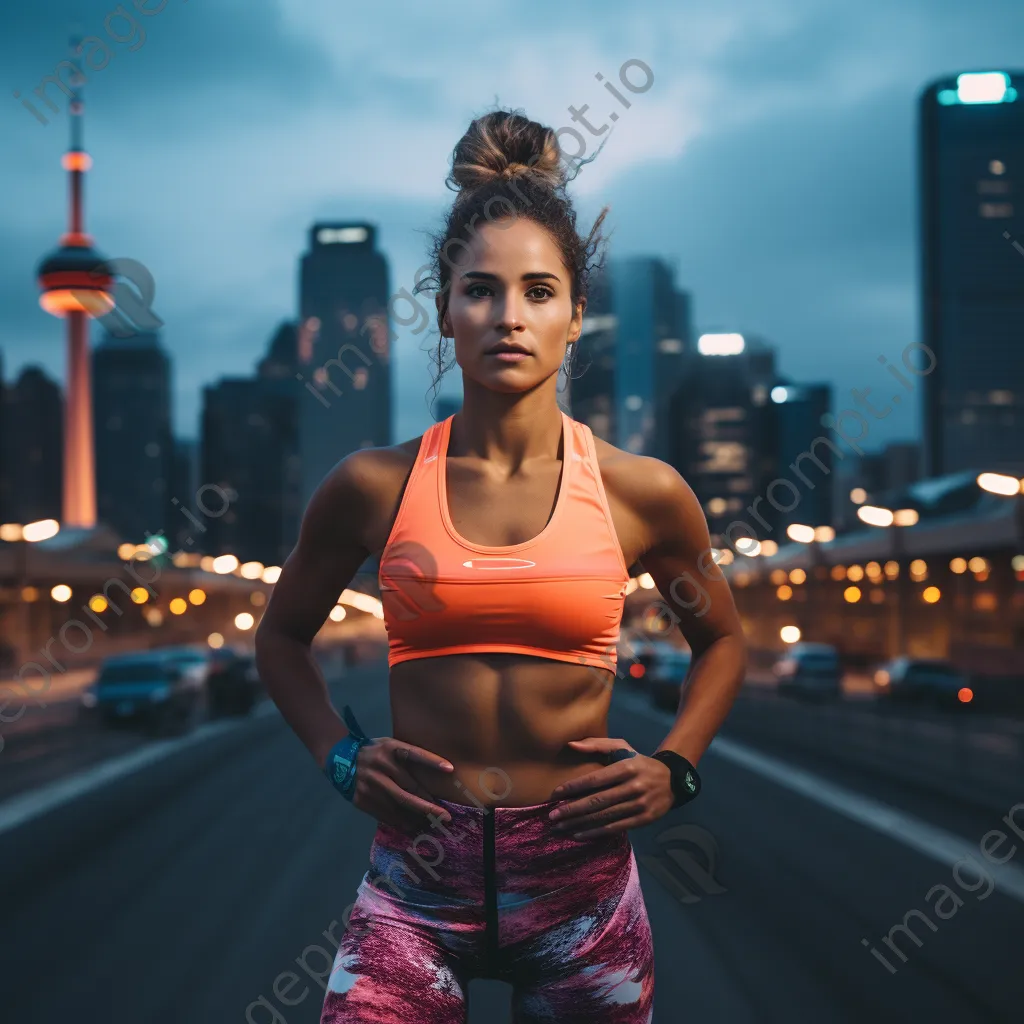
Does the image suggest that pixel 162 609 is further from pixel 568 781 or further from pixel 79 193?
pixel 568 781

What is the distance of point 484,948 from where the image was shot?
2.65 m

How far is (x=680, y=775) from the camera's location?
2.71m

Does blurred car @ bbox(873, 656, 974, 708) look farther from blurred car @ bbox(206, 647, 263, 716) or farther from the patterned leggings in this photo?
the patterned leggings

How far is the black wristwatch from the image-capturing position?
2711mm

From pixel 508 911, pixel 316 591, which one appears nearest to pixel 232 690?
pixel 316 591

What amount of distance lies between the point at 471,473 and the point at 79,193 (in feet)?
442

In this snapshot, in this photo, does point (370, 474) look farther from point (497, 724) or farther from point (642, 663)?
point (642, 663)

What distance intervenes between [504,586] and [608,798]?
1.48 feet

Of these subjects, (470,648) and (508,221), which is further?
(508,221)

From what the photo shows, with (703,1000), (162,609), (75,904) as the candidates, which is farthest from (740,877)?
(162,609)

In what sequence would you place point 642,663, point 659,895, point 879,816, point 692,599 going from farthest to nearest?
1. point 642,663
2. point 879,816
3. point 659,895
4. point 692,599

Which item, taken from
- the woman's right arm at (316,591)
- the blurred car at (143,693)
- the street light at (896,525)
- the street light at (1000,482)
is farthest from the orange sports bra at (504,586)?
the street light at (896,525)

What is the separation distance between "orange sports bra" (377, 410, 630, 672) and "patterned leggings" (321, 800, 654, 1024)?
330mm

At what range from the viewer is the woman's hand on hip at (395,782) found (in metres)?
2.56
